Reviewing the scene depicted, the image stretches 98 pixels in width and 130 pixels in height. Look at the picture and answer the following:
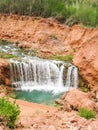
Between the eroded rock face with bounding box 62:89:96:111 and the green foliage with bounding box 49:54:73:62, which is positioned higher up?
the eroded rock face with bounding box 62:89:96:111

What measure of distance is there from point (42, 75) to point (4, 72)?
10.9ft

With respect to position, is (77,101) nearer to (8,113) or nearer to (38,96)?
(38,96)

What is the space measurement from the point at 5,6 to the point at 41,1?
423cm

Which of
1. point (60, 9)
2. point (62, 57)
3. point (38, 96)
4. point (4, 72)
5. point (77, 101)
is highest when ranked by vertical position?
point (60, 9)

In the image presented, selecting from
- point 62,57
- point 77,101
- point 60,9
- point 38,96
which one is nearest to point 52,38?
point 62,57

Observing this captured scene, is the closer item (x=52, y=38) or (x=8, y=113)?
(x=8, y=113)

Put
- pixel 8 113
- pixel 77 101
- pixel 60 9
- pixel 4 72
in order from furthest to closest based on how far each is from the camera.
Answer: pixel 60 9
pixel 4 72
pixel 77 101
pixel 8 113

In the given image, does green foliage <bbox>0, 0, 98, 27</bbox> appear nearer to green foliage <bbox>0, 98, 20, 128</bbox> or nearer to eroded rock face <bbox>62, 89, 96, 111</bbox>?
eroded rock face <bbox>62, 89, 96, 111</bbox>

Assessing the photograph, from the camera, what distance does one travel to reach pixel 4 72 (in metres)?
27.7

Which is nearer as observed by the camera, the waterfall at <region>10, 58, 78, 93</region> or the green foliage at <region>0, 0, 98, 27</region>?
the waterfall at <region>10, 58, 78, 93</region>

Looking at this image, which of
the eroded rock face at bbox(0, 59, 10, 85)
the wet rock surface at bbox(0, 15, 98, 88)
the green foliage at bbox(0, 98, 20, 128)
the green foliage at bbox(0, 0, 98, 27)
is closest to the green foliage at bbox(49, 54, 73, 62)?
the wet rock surface at bbox(0, 15, 98, 88)

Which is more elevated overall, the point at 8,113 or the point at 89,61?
the point at 8,113

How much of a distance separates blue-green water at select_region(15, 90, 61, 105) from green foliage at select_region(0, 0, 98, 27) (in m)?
13.3

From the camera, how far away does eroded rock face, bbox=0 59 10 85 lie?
2712cm
